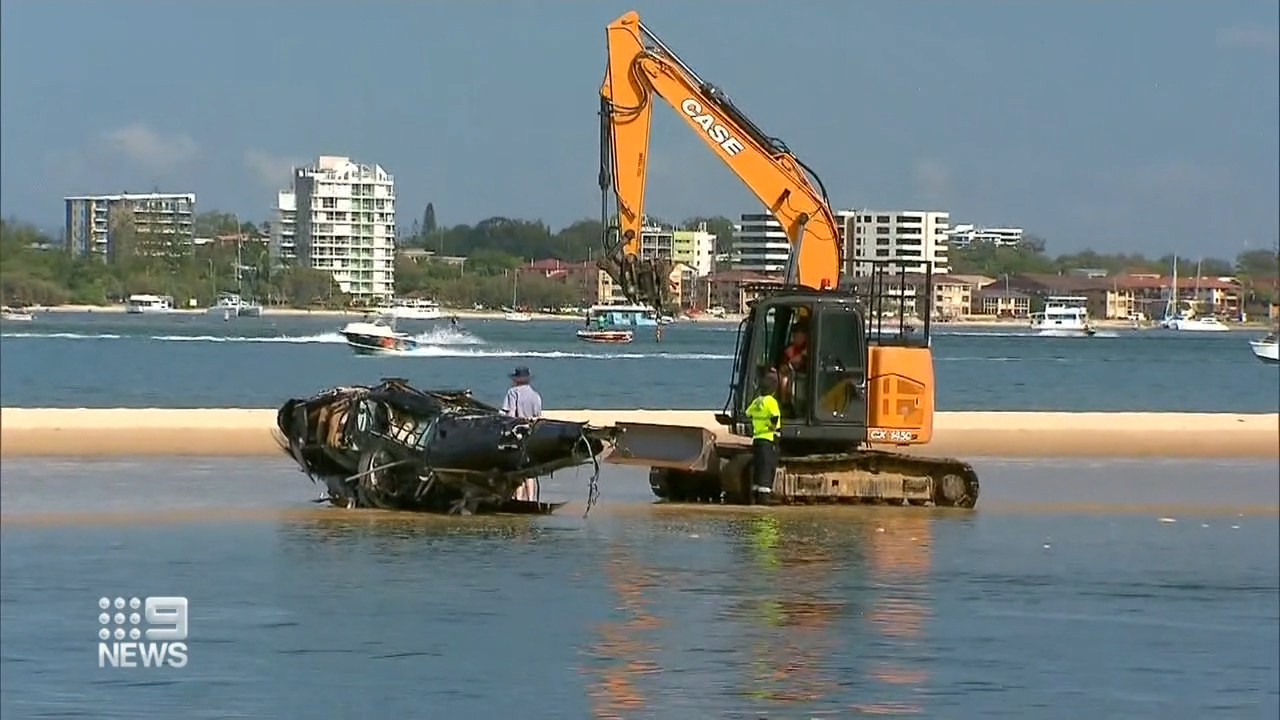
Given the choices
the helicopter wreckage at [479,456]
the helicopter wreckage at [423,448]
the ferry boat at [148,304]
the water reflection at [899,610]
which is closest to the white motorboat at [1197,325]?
the ferry boat at [148,304]

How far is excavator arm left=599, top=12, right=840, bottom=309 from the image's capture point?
2052cm

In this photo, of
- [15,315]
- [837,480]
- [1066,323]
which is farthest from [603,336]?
Result: [837,480]

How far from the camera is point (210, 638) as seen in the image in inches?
494

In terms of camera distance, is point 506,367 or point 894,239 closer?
point 894,239

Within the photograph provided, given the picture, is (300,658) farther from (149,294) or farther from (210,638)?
(149,294)

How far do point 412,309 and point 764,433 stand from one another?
187 feet

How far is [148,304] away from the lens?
6312 cm

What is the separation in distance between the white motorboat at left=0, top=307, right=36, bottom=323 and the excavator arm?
18.8 m

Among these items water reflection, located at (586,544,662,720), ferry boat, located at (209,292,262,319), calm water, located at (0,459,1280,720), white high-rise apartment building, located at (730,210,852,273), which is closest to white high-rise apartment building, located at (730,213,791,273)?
white high-rise apartment building, located at (730,210,852,273)

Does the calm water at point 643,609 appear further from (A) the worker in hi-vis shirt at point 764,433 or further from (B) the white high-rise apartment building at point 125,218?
(B) the white high-rise apartment building at point 125,218

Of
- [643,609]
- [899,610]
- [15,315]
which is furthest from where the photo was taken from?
[15,315]

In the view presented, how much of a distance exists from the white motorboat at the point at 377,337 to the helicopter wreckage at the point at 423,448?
55.3 m

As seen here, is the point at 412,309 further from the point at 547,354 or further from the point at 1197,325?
the point at 1197,325

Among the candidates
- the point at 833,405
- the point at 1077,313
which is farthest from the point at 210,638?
the point at 1077,313
